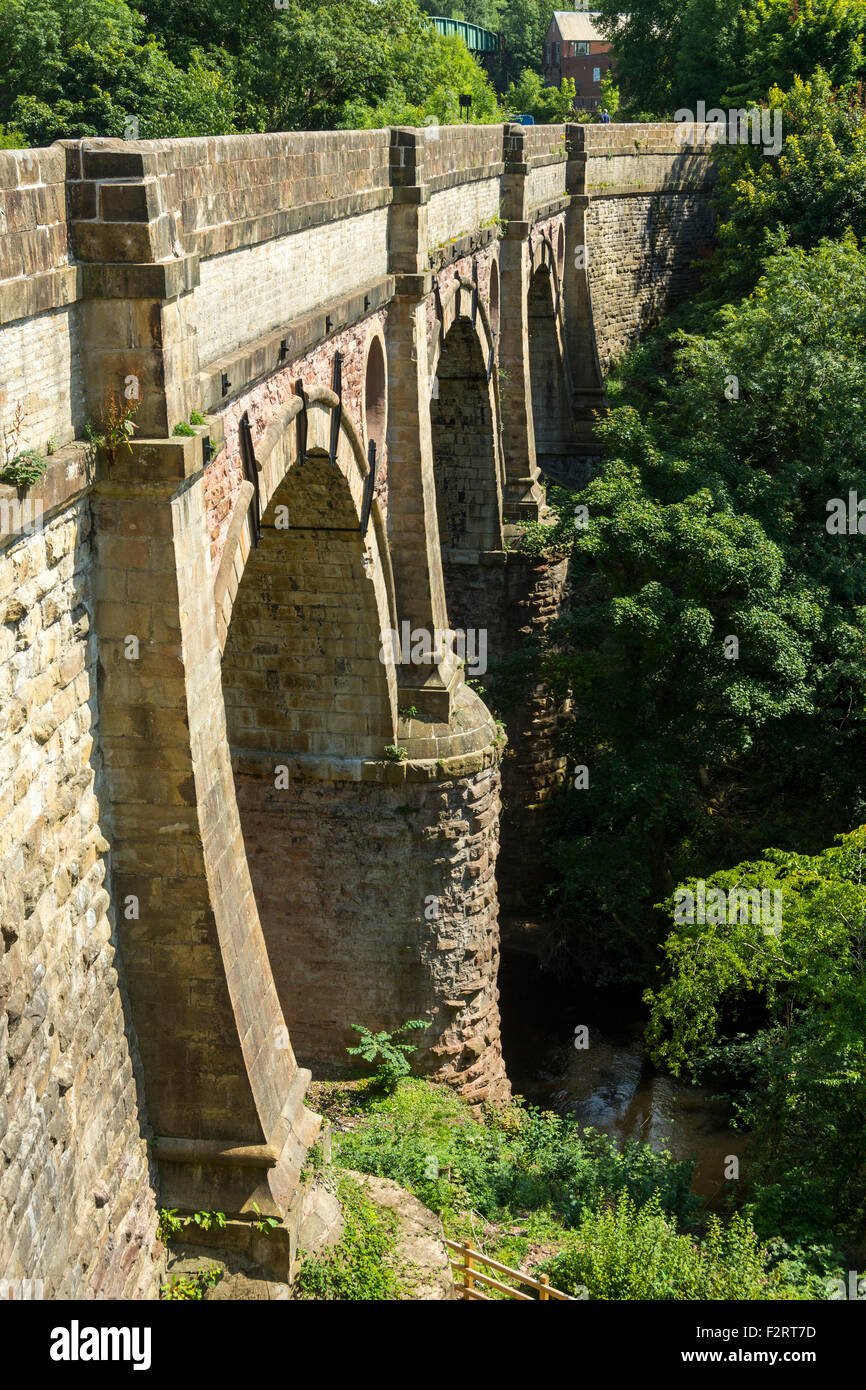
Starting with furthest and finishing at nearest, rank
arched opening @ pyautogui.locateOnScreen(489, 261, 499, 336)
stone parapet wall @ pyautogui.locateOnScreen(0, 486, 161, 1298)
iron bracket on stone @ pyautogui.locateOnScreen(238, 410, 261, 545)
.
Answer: arched opening @ pyautogui.locateOnScreen(489, 261, 499, 336), iron bracket on stone @ pyautogui.locateOnScreen(238, 410, 261, 545), stone parapet wall @ pyautogui.locateOnScreen(0, 486, 161, 1298)

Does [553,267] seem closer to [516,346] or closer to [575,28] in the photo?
[516,346]

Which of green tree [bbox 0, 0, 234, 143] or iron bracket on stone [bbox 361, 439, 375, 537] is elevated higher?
green tree [bbox 0, 0, 234, 143]

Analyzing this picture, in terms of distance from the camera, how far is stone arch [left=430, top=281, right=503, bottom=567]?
2030 cm

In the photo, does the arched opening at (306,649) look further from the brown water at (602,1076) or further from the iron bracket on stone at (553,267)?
the iron bracket on stone at (553,267)

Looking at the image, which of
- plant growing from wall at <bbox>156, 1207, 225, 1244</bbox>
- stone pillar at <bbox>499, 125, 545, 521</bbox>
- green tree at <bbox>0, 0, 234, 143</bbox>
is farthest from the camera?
green tree at <bbox>0, 0, 234, 143</bbox>

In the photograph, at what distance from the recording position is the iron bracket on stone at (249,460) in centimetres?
962

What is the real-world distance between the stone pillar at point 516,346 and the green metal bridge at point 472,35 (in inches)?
2091

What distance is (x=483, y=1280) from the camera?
9.98 m

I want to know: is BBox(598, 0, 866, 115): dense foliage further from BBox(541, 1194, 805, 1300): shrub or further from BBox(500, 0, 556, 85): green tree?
BBox(500, 0, 556, 85): green tree

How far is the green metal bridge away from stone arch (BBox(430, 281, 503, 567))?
54.9m

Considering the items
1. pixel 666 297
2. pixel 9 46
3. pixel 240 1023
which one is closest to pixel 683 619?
pixel 240 1023

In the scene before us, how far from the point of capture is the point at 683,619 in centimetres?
1678

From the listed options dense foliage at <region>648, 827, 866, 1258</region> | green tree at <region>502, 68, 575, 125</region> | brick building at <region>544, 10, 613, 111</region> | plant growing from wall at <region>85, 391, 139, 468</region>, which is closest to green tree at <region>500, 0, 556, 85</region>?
brick building at <region>544, 10, 613, 111</region>

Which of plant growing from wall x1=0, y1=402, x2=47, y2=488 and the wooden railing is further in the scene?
the wooden railing
